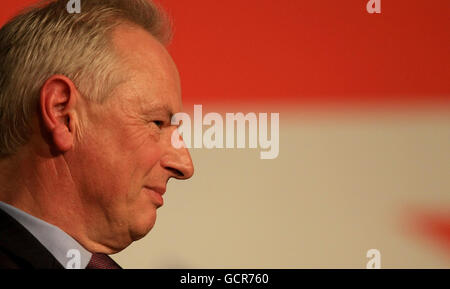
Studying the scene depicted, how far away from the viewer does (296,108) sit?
5.52 ft

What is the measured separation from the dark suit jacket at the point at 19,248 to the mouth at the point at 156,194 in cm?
25

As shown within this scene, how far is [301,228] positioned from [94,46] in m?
0.61

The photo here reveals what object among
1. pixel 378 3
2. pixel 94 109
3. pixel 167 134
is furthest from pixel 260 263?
pixel 378 3

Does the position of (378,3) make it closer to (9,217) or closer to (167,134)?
(167,134)

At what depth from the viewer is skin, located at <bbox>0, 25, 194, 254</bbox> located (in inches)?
58.7

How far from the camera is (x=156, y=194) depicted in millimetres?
1585

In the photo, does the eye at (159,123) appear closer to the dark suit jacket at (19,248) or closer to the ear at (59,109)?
the ear at (59,109)

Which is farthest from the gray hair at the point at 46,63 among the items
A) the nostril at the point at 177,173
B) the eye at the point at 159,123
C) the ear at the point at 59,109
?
the nostril at the point at 177,173

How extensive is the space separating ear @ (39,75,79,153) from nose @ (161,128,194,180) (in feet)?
0.69

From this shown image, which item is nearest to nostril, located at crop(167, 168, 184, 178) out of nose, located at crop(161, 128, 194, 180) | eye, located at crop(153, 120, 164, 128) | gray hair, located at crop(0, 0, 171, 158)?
nose, located at crop(161, 128, 194, 180)

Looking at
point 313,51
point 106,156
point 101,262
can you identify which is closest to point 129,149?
point 106,156

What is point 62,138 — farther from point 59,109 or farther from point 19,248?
point 19,248

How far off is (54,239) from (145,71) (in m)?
0.39

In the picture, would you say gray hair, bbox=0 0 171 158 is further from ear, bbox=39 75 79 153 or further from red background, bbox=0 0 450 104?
red background, bbox=0 0 450 104
